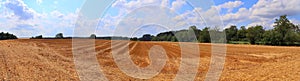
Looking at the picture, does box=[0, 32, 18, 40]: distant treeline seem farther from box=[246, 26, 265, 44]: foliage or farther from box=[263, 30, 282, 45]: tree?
box=[263, 30, 282, 45]: tree

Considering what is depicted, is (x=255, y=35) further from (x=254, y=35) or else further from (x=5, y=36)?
(x=5, y=36)

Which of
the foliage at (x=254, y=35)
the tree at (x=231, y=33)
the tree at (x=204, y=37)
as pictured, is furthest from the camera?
the tree at (x=231, y=33)

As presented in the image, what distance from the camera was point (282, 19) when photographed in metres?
66.1

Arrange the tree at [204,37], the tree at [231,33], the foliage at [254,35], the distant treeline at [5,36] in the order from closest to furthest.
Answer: the distant treeline at [5,36]
the foliage at [254,35]
the tree at [204,37]
the tree at [231,33]

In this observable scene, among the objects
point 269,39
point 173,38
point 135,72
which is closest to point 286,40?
point 269,39

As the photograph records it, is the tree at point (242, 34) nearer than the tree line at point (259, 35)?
No

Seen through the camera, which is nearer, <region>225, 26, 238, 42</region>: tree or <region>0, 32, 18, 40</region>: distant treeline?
<region>0, 32, 18, 40</region>: distant treeline

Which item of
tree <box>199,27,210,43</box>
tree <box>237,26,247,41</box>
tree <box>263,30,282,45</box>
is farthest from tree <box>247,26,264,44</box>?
tree <box>199,27,210,43</box>

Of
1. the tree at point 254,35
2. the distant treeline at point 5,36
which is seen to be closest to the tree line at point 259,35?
the tree at point 254,35

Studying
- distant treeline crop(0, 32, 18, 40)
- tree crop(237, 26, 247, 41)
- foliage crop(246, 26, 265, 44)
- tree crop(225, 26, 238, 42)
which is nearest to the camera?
distant treeline crop(0, 32, 18, 40)

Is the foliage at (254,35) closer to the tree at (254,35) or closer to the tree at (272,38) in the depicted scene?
the tree at (254,35)

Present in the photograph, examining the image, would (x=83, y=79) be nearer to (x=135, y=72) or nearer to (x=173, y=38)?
(x=135, y=72)

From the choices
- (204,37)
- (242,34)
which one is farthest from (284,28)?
(204,37)

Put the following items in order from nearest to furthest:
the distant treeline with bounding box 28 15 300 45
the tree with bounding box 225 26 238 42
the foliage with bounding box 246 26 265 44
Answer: the distant treeline with bounding box 28 15 300 45, the foliage with bounding box 246 26 265 44, the tree with bounding box 225 26 238 42
